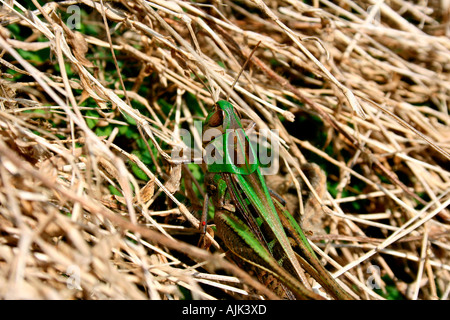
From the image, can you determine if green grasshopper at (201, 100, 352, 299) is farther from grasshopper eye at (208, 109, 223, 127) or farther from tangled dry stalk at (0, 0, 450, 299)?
tangled dry stalk at (0, 0, 450, 299)

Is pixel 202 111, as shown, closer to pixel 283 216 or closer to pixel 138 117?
pixel 138 117

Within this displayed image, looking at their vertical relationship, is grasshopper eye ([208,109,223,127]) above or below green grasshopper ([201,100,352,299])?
above

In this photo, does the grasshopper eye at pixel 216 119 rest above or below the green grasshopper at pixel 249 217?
above

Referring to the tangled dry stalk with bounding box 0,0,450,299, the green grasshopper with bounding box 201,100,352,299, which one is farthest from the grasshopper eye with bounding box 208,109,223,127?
the tangled dry stalk with bounding box 0,0,450,299

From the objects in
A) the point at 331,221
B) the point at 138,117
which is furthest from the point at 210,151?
the point at 331,221

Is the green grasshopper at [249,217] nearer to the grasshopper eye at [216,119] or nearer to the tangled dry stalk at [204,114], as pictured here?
the grasshopper eye at [216,119]

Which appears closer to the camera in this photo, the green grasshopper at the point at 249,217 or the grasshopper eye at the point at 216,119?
the green grasshopper at the point at 249,217

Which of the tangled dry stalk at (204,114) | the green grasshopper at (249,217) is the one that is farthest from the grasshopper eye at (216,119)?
the tangled dry stalk at (204,114)

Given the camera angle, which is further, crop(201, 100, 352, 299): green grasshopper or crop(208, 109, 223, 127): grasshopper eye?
crop(208, 109, 223, 127): grasshopper eye
